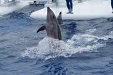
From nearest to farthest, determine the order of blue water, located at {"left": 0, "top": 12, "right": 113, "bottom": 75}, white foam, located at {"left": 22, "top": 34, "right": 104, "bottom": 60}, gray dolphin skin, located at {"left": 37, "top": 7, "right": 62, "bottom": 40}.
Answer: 1. blue water, located at {"left": 0, "top": 12, "right": 113, "bottom": 75}
2. white foam, located at {"left": 22, "top": 34, "right": 104, "bottom": 60}
3. gray dolphin skin, located at {"left": 37, "top": 7, "right": 62, "bottom": 40}

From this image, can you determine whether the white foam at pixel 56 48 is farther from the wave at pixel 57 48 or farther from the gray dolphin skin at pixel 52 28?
the gray dolphin skin at pixel 52 28

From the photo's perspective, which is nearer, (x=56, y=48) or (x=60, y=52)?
(x=60, y=52)

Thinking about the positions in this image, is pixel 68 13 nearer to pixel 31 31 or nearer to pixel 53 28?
pixel 31 31

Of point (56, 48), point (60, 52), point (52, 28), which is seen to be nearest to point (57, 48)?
point (56, 48)

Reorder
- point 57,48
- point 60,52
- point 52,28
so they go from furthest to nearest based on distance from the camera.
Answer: point 52,28, point 57,48, point 60,52

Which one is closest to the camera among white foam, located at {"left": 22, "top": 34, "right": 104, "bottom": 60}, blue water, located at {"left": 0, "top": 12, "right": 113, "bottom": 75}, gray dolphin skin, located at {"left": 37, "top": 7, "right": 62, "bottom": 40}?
blue water, located at {"left": 0, "top": 12, "right": 113, "bottom": 75}

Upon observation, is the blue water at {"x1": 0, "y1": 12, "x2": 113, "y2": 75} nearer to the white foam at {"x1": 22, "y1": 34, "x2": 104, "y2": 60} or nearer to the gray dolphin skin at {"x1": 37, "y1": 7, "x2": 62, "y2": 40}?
the white foam at {"x1": 22, "y1": 34, "x2": 104, "y2": 60}

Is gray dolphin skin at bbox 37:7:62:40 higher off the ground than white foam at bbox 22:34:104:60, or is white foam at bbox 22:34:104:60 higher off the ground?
gray dolphin skin at bbox 37:7:62:40

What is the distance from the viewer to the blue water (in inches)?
330

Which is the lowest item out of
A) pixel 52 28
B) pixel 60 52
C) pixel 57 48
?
pixel 60 52

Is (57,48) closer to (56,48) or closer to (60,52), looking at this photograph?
(56,48)

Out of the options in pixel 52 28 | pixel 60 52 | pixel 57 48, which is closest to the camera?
pixel 60 52

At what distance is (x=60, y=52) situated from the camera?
31.1 feet

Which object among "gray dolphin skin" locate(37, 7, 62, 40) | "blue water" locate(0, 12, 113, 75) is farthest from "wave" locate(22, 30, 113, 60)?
"gray dolphin skin" locate(37, 7, 62, 40)
